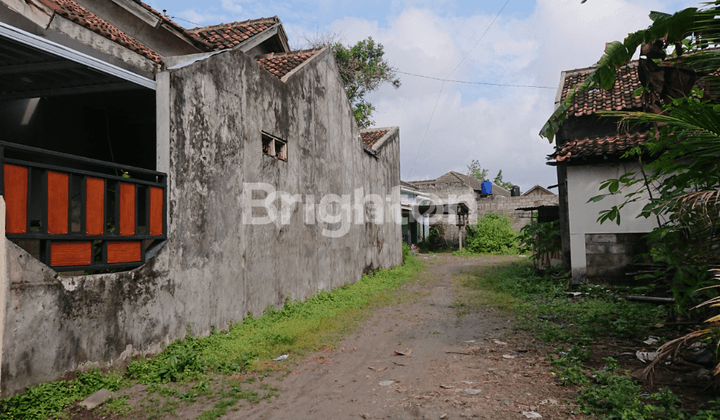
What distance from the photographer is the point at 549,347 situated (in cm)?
582

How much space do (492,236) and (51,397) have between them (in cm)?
2144

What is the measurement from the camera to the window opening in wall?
26.2 feet

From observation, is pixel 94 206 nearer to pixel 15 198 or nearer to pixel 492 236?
pixel 15 198

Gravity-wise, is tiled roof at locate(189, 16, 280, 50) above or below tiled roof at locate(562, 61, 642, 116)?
above

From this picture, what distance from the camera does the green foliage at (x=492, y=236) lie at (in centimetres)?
2278

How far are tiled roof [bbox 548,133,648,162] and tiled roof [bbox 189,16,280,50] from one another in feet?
26.3

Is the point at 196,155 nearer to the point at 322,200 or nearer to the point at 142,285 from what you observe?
the point at 142,285

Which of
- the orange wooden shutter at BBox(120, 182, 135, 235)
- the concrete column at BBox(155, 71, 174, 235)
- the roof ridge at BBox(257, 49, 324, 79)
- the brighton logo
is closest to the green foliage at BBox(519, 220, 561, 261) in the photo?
the brighton logo

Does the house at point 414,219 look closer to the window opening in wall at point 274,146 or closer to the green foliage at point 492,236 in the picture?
the green foliage at point 492,236

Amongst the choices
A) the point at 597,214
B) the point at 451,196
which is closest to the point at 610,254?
the point at 597,214

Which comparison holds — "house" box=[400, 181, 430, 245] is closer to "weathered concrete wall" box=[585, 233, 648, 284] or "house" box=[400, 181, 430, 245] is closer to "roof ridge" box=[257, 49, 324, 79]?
"roof ridge" box=[257, 49, 324, 79]

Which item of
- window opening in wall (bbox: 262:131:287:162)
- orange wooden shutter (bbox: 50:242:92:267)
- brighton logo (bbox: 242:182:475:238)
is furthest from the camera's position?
window opening in wall (bbox: 262:131:287:162)

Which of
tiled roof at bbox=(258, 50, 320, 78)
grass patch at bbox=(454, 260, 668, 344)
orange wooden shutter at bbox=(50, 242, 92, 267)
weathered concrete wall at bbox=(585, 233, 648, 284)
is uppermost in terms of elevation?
tiled roof at bbox=(258, 50, 320, 78)

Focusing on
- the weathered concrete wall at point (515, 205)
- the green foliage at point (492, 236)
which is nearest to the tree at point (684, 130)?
the green foliage at point (492, 236)
